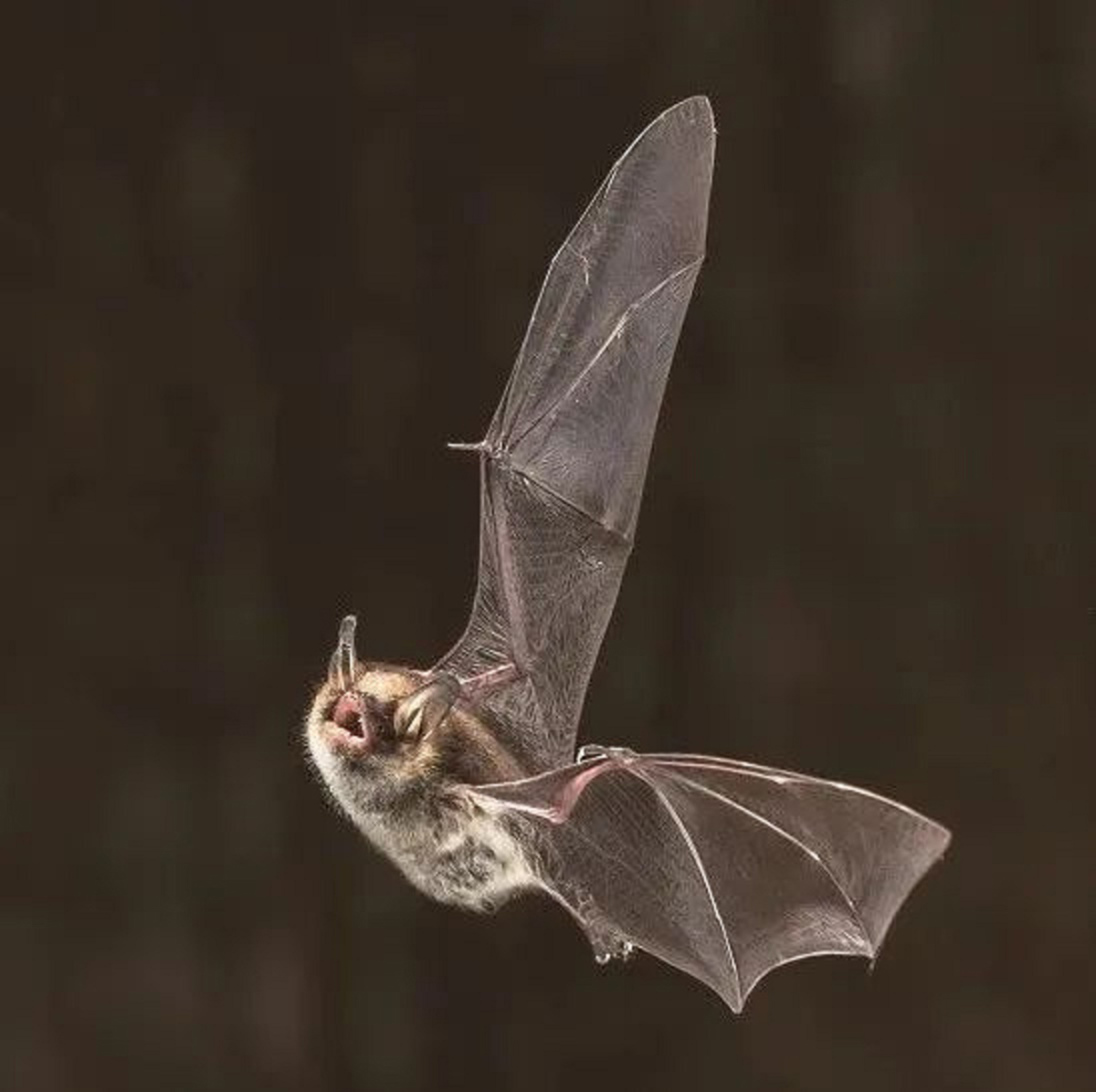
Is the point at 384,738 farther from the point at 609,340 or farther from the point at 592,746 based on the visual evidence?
the point at 609,340

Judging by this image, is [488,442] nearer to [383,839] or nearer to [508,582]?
[508,582]

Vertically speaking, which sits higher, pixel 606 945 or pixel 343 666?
pixel 343 666

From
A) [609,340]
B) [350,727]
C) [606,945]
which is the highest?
[609,340]

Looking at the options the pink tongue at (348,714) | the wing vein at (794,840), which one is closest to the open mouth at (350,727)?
the pink tongue at (348,714)

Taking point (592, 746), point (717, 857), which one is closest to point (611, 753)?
point (592, 746)

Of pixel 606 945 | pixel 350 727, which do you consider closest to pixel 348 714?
pixel 350 727

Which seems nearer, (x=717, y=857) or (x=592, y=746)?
(x=592, y=746)

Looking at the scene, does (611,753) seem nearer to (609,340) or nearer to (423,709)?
(423,709)
